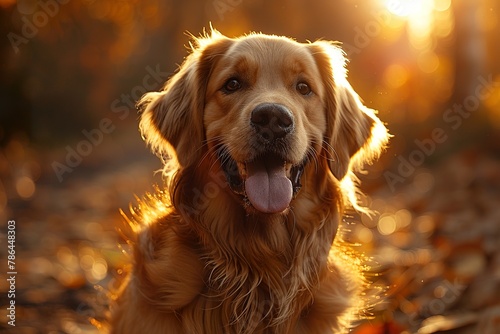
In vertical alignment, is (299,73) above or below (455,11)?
above

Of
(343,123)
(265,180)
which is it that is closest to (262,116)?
(265,180)

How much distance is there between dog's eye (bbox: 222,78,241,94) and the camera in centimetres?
405

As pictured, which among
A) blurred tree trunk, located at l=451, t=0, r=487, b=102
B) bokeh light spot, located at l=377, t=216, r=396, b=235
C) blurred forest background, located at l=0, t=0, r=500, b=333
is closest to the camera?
blurred forest background, located at l=0, t=0, r=500, b=333

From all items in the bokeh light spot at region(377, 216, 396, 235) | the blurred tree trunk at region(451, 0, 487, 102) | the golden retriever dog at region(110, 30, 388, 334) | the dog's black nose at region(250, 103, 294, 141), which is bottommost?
the bokeh light spot at region(377, 216, 396, 235)

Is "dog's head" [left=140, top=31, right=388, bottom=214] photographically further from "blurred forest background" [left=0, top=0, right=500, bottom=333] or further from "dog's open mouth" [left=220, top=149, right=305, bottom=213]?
"blurred forest background" [left=0, top=0, right=500, bottom=333]

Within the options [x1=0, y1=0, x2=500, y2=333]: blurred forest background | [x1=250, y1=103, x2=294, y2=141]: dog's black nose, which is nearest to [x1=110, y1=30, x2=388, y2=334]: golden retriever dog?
[x1=250, y1=103, x2=294, y2=141]: dog's black nose

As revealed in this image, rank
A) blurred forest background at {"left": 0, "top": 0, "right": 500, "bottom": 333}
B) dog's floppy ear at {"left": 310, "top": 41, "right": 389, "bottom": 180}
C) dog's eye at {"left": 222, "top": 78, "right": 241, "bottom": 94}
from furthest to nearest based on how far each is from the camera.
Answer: blurred forest background at {"left": 0, "top": 0, "right": 500, "bottom": 333}, dog's floppy ear at {"left": 310, "top": 41, "right": 389, "bottom": 180}, dog's eye at {"left": 222, "top": 78, "right": 241, "bottom": 94}

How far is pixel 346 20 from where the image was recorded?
18.0 m

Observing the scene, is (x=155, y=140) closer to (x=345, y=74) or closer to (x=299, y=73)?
(x=299, y=73)

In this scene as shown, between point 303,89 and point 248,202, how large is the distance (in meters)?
0.84

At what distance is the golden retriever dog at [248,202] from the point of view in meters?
3.76

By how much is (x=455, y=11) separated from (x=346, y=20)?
466 centimetres

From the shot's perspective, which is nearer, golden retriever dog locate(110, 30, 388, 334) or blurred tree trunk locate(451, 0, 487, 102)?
golden retriever dog locate(110, 30, 388, 334)

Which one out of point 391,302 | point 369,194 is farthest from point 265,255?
point 369,194
